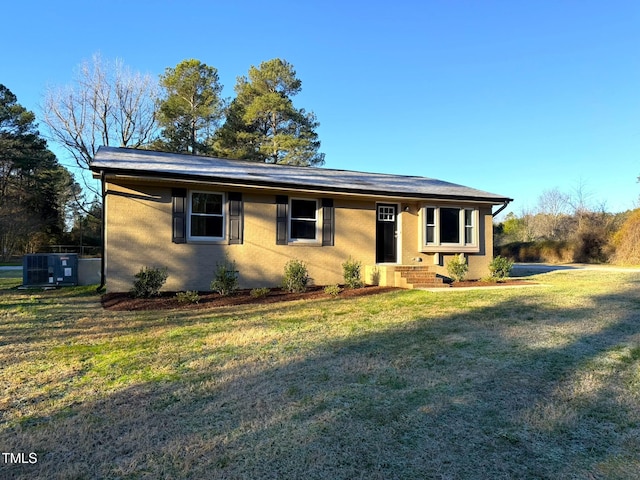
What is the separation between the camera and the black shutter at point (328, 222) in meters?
10.8

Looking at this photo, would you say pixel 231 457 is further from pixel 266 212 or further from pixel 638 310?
pixel 266 212

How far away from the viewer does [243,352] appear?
445 cm

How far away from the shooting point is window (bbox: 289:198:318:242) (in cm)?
1061

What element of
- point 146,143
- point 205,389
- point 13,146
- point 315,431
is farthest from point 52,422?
point 13,146

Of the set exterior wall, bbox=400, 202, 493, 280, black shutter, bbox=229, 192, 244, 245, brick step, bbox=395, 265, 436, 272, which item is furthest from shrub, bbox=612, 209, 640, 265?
black shutter, bbox=229, 192, 244, 245

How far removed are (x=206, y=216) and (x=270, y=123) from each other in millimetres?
18795

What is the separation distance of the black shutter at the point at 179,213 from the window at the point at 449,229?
6673 millimetres

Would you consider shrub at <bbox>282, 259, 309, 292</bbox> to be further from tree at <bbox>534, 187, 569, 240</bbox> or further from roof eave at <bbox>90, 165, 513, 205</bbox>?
tree at <bbox>534, 187, 569, 240</bbox>

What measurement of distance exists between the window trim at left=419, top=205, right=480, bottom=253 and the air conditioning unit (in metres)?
9.89

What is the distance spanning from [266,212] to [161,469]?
8.28 m

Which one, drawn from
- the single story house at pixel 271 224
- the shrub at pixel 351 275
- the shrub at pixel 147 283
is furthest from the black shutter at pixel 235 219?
the shrub at pixel 351 275

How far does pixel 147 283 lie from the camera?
27.3 ft

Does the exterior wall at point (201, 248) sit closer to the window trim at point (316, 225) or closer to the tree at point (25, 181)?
the window trim at point (316, 225)

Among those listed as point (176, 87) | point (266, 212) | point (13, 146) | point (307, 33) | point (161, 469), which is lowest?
point (161, 469)
